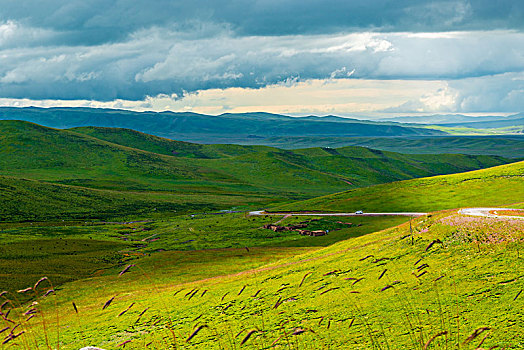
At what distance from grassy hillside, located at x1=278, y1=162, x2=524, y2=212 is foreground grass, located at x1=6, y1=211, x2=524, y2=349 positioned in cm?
8140

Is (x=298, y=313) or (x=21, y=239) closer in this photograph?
(x=298, y=313)

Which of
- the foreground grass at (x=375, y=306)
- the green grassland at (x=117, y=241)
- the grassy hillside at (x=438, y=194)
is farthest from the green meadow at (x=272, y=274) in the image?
the grassy hillside at (x=438, y=194)

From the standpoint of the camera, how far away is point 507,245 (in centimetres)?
2927

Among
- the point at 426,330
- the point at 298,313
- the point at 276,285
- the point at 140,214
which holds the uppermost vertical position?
the point at 426,330

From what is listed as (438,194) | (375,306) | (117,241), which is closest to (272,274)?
(375,306)

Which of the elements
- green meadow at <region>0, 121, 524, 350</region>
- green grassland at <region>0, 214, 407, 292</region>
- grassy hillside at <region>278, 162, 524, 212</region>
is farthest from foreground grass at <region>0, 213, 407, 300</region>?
grassy hillside at <region>278, 162, 524, 212</region>

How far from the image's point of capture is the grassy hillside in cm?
11731

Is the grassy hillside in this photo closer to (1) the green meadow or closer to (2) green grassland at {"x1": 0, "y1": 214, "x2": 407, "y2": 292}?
(1) the green meadow

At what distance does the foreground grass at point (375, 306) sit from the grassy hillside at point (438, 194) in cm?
8140

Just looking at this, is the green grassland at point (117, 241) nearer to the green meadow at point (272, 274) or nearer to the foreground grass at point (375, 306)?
the green meadow at point (272, 274)

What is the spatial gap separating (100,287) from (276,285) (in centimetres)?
4070

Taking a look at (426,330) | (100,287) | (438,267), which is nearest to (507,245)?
(438,267)

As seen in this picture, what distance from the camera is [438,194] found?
13138 centimetres

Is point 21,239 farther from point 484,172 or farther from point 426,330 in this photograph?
point 484,172
